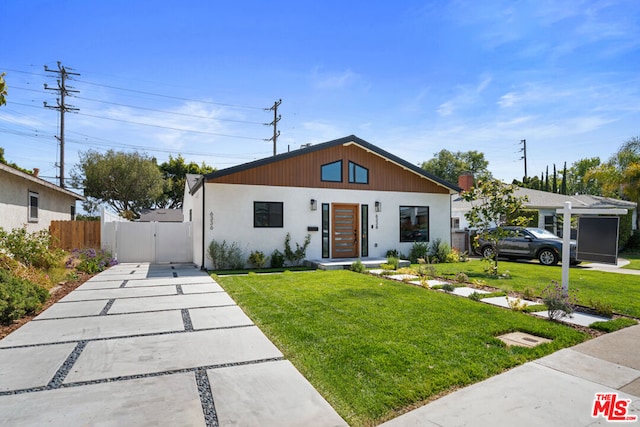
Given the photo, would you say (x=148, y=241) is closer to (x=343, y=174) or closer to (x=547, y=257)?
(x=343, y=174)

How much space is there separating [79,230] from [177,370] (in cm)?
1353

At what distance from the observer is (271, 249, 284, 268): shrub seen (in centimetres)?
1199

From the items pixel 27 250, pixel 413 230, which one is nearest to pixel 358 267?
pixel 413 230

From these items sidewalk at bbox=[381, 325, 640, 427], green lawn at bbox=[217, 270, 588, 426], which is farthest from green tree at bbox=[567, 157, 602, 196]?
sidewalk at bbox=[381, 325, 640, 427]

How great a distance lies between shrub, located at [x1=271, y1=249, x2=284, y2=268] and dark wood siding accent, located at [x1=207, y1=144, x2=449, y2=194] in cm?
235

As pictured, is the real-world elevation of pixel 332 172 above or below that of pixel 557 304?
above

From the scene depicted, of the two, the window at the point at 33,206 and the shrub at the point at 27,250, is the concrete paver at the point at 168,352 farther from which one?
the window at the point at 33,206

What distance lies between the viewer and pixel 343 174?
13.2 m

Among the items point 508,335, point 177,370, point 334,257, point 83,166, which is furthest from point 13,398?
point 83,166

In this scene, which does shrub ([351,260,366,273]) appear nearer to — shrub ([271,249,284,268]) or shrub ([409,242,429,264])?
shrub ([271,249,284,268])

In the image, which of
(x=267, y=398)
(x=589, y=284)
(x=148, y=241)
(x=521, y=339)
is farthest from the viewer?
(x=148, y=241)

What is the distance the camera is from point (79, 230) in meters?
14.2

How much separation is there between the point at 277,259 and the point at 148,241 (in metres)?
5.82

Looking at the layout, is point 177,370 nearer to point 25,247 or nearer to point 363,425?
point 363,425
